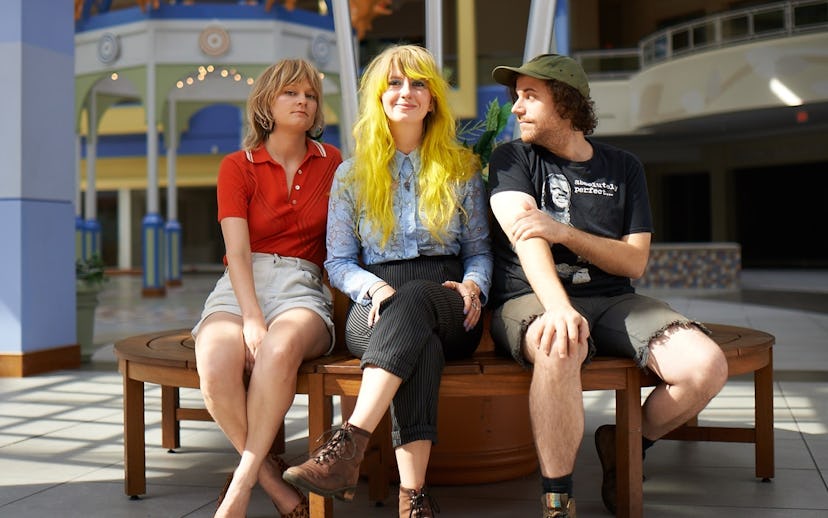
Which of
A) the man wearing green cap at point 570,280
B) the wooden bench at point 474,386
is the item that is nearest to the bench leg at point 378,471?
the wooden bench at point 474,386

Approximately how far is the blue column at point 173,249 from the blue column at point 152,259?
84.2 inches

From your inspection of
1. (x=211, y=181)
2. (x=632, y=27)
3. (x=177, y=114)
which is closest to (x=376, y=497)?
(x=177, y=114)

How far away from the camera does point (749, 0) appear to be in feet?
68.0

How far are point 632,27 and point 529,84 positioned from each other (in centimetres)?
2137

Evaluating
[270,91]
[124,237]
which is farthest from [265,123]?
[124,237]

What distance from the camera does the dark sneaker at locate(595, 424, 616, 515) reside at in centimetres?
260

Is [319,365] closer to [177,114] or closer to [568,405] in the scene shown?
[568,405]

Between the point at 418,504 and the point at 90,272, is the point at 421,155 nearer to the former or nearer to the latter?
the point at 418,504

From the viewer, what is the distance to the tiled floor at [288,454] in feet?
8.84

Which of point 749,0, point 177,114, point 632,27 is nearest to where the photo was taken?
point 177,114

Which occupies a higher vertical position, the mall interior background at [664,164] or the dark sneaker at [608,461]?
the mall interior background at [664,164]

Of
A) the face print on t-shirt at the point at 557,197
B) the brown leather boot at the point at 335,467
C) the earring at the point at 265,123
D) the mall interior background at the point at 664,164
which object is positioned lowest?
the brown leather boot at the point at 335,467

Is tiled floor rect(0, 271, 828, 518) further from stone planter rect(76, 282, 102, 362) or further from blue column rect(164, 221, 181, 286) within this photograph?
blue column rect(164, 221, 181, 286)

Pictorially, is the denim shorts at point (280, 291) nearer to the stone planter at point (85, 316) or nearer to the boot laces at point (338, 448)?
the boot laces at point (338, 448)
